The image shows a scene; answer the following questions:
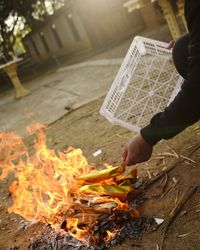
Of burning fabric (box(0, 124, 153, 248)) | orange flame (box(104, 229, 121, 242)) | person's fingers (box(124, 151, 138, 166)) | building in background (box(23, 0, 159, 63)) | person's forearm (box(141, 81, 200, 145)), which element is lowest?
orange flame (box(104, 229, 121, 242))

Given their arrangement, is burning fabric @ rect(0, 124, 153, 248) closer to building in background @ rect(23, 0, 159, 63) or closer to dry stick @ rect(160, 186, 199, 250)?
dry stick @ rect(160, 186, 199, 250)

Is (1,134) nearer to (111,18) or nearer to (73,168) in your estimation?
(73,168)

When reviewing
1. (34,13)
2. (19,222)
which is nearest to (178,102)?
(19,222)

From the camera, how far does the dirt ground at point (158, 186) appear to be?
7.67ft

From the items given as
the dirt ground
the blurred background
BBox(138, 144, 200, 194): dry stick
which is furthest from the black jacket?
the blurred background

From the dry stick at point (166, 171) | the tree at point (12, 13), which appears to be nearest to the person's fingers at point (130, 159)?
the dry stick at point (166, 171)

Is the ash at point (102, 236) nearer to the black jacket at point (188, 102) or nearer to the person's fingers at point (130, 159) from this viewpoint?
the person's fingers at point (130, 159)

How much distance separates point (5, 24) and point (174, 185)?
27502 millimetres

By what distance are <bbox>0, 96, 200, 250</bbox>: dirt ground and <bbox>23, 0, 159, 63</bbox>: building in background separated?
1584cm

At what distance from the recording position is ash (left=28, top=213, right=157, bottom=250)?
2455 mm

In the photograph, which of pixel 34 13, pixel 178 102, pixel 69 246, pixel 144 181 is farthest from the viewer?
pixel 34 13

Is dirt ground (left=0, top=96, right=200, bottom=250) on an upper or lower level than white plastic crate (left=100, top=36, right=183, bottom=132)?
lower

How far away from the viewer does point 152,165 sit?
3.38 metres

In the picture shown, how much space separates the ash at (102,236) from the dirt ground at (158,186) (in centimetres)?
6
